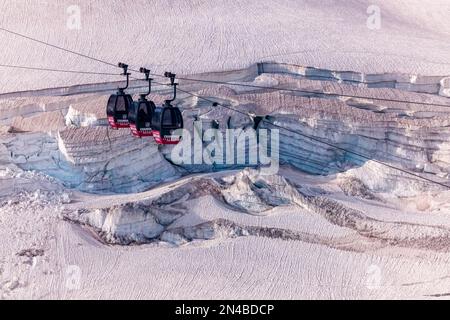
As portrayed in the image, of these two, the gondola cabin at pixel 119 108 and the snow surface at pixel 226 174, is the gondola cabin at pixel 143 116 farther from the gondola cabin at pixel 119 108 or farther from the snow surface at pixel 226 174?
the snow surface at pixel 226 174

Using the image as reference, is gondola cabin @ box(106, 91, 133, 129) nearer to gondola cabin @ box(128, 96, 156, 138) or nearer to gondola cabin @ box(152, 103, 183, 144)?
gondola cabin @ box(128, 96, 156, 138)

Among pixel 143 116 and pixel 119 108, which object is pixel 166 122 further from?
pixel 119 108

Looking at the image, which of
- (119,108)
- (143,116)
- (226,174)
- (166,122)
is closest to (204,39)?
(226,174)

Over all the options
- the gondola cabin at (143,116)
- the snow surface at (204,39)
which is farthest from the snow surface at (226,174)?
the gondola cabin at (143,116)

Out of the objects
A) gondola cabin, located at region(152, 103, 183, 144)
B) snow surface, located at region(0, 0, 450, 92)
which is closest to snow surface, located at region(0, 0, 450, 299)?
snow surface, located at region(0, 0, 450, 92)

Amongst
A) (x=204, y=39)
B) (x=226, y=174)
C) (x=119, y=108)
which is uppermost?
(x=204, y=39)

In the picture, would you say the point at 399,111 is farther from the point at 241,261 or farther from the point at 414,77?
the point at 241,261
